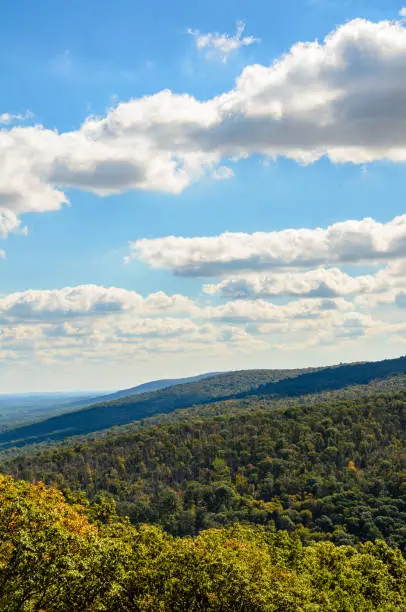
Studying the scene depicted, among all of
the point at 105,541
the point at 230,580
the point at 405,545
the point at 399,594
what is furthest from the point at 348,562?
the point at 405,545

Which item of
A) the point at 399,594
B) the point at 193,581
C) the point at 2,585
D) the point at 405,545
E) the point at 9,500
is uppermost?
the point at 9,500

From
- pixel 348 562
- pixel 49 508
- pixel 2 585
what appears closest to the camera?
pixel 2 585

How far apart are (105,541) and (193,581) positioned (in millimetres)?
9906

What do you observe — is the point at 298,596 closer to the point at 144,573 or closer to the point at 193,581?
the point at 193,581

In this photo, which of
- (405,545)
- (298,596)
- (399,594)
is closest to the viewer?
(298,596)

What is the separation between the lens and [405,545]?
167 metres

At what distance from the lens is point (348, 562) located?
3172 inches

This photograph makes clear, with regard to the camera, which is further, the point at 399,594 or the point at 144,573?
the point at 399,594

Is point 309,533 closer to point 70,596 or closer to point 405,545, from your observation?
point 405,545

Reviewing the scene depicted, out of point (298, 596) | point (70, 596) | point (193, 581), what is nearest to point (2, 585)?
point (70, 596)

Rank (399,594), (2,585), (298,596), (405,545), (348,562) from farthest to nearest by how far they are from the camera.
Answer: (405,545) → (348,562) → (399,594) → (298,596) → (2,585)

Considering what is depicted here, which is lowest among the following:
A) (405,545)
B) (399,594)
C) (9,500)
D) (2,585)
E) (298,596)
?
(405,545)

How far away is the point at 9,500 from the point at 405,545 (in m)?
145

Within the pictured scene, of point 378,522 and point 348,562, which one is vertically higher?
point 348,562
